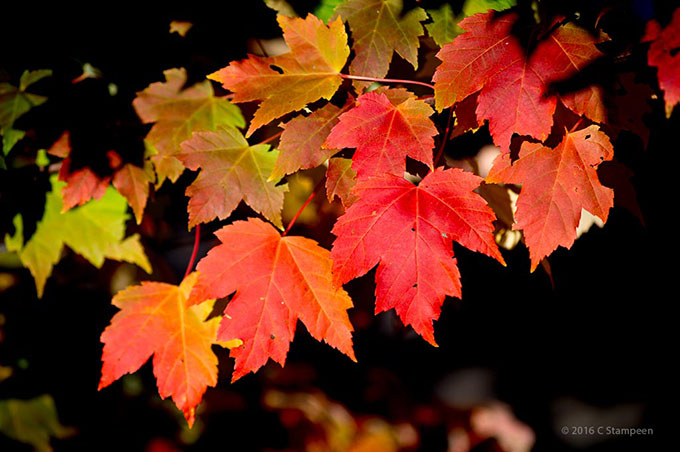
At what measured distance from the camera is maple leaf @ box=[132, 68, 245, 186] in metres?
1.07

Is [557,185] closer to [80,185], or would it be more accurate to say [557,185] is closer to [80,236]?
[80,185]

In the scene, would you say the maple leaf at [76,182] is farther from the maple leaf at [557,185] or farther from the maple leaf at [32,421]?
the maple leaf at [32,421]

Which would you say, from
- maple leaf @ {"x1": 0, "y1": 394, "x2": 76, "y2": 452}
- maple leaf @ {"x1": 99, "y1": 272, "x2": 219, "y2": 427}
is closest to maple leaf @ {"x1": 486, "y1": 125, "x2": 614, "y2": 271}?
maple leaf @ {"x1": 99, "y1": 272, "x2": 219, "y2": 427}

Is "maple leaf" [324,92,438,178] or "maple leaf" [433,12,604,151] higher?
"maple leaf" [433,12,604,151]

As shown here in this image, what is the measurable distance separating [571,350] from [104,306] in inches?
84.7

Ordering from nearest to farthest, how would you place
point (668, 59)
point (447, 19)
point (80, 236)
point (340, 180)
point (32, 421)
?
point (668, 59) → point (340, 180) → point (447, 19) → point (80, 236) → point (32, 421)

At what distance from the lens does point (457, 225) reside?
0.78m

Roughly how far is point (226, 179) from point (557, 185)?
637 millimetres

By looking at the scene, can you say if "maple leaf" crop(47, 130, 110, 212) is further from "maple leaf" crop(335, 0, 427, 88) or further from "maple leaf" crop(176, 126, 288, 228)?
"maple leaf" crop(335, 0, 427, 88)

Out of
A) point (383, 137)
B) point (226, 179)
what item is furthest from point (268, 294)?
point (383, 137)

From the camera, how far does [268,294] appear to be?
0.88 metres

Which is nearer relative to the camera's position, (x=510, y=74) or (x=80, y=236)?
(x=510, y=74)

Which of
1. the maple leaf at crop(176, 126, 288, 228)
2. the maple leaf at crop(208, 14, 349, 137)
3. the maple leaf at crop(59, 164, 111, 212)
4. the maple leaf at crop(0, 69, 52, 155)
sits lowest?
the maple leaf at crop(59, 164, 111, 212)

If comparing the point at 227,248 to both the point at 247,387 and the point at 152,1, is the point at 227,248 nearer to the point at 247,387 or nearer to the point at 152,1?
the point at 152,1
